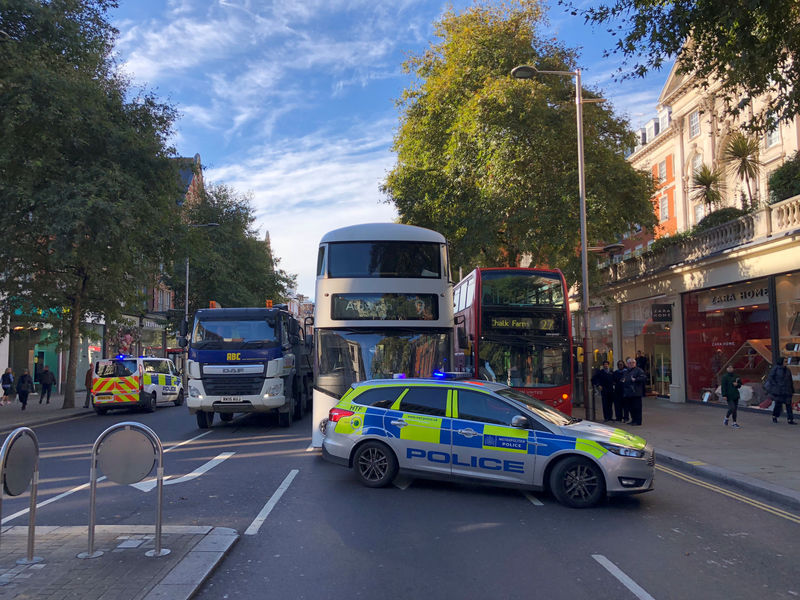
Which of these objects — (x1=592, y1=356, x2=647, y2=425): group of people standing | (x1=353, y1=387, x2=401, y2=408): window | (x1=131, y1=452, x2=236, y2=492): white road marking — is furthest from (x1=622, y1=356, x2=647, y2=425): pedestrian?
(x1=131, y1=452, x2=236, y2=492): white road marking

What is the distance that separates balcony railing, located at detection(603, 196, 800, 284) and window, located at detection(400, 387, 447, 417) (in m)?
13.0

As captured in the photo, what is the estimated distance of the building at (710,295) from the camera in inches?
733

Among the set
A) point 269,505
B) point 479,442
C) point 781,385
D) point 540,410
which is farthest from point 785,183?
point 269,505

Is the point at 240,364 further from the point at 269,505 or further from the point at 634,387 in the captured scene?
the point at 634,387

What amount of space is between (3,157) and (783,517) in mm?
19667

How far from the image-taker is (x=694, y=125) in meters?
35.8

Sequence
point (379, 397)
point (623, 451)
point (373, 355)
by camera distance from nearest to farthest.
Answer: point (623, 451)
point (379, 397)
point (373, 355)

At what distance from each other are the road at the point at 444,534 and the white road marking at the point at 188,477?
0.07 metres

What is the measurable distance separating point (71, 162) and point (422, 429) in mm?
17622

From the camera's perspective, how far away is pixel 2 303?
81.1 ft

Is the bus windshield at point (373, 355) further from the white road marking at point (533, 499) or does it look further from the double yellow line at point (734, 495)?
the double yellow line at point (734, 495)

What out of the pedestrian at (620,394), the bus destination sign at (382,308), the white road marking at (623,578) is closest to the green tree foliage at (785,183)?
the pedestrian at (620,394)

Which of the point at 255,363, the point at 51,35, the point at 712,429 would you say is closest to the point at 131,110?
the point at 51,35

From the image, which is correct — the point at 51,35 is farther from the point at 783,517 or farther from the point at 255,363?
the point at 783,517
